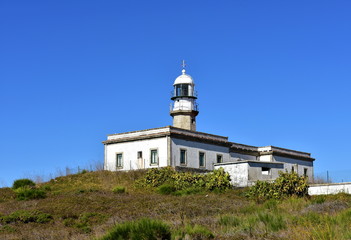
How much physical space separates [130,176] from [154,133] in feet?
13.8

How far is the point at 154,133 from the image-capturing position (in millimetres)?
37938

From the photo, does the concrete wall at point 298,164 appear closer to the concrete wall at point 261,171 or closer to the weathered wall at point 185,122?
the weathered wall at point 185,122

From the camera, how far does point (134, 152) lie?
A: 39062 millimetres

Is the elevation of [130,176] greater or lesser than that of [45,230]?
greater

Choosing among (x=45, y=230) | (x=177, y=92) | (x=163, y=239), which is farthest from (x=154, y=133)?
(x=163, y=239)

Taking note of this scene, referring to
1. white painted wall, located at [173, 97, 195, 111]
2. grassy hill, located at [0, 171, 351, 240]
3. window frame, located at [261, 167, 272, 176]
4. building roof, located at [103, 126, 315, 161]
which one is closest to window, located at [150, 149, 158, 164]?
building roof, located at [103, 126, 315, 161]

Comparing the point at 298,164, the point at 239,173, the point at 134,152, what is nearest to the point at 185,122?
the point at 134,152

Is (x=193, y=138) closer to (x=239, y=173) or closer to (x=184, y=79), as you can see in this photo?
(x=239, y=173)

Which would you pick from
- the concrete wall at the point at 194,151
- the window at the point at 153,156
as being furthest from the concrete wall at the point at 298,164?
the window at the point at 153,156

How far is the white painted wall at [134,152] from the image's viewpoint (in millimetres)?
37219

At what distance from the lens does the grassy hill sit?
1337cm

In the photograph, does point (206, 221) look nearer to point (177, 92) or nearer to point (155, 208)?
point (155, 208)

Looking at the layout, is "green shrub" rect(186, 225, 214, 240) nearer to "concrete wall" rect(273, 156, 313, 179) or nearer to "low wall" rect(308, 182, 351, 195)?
"low wall" rect(308, 182, 351, 195)


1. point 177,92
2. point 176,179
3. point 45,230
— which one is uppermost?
point 177,92
